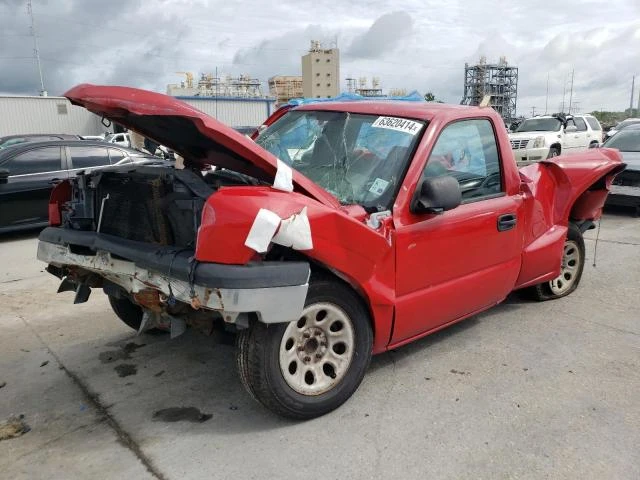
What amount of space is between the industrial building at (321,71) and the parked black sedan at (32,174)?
61065mm

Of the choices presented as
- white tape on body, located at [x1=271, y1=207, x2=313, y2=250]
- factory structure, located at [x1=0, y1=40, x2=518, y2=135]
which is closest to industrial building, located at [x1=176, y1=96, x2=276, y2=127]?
factory structure, located at [x1=0, y1=40, x2=518, y2=135]

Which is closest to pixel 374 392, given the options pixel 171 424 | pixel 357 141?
pixel 171 424

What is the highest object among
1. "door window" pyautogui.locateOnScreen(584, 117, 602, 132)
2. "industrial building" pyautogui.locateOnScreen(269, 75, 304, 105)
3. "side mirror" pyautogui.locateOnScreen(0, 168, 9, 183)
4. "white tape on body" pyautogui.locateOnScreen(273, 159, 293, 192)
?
"industrial building" pyautogui.locateOnScreen(269, 75, 304, 105)

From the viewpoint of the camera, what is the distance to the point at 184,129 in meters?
2.91

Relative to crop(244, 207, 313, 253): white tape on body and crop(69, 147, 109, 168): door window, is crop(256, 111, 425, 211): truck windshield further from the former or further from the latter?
crop(69, 147, 109, 168): door window

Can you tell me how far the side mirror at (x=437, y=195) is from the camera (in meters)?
3.18

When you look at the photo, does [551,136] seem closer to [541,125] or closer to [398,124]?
[541,125]

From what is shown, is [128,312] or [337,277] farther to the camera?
[128,312]

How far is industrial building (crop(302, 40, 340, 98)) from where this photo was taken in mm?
68938

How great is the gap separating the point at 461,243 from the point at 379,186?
2.40ft

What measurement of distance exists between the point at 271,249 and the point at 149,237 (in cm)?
80

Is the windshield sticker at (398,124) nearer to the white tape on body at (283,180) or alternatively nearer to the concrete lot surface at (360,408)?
the white tape on body at (283,180)

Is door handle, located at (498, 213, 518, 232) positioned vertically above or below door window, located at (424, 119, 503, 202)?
below

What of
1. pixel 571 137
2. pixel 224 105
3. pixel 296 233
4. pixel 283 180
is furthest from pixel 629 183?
pixel 224 105
